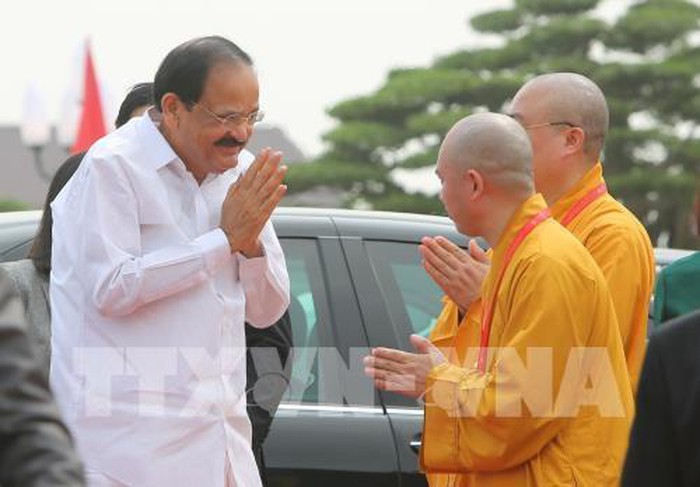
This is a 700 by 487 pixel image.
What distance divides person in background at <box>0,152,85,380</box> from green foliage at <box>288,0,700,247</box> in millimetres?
22774

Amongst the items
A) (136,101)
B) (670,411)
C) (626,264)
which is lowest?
(626,264)

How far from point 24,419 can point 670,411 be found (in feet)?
3.02

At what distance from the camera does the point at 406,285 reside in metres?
6.04

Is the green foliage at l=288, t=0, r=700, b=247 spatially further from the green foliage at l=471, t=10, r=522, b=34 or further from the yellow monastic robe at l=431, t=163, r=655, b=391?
the yellow monastic robe at l=431, t=163, r=655, b=391

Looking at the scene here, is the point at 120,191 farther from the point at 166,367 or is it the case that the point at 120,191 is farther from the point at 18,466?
the point at 18,466

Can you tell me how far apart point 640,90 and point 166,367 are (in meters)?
→ 25.4

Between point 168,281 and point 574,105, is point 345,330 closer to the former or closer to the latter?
point 574,105

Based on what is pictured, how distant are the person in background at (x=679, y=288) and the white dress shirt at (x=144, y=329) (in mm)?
1014

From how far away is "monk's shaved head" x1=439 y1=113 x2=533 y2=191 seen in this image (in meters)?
4.54

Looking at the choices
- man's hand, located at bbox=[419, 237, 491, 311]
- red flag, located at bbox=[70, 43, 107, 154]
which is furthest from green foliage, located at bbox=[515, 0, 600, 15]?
man's hand, located at bbox=[419, 237, 491, 311]

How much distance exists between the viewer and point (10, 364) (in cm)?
237

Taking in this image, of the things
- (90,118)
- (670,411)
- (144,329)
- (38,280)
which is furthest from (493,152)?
(90,118)

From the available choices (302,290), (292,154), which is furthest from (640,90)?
(302,290)

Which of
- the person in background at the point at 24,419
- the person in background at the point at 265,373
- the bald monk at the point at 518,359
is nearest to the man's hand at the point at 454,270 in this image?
the bald monk at the point at 518,359
